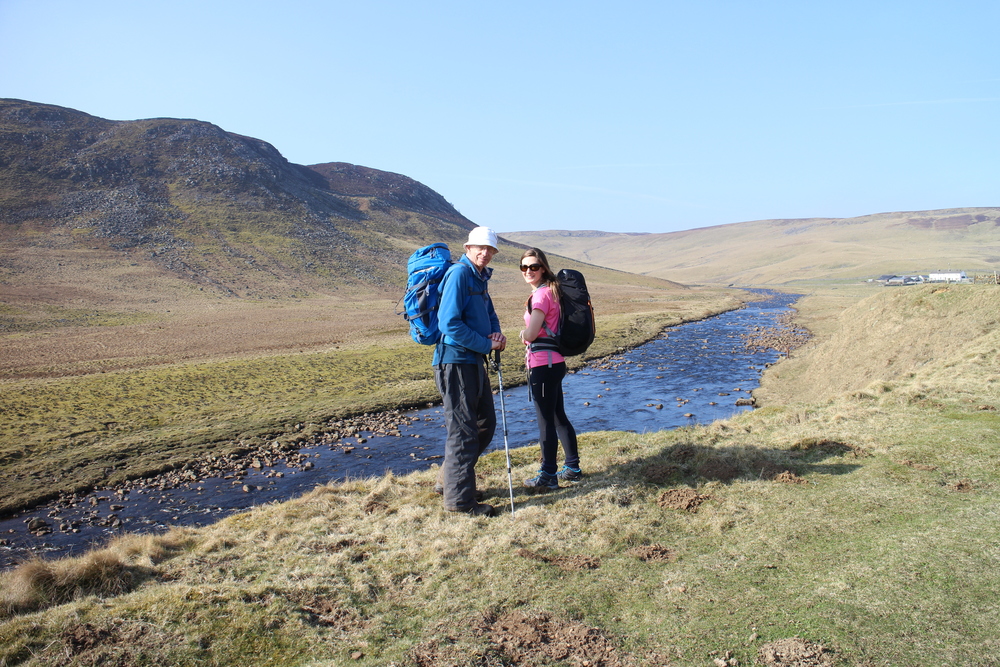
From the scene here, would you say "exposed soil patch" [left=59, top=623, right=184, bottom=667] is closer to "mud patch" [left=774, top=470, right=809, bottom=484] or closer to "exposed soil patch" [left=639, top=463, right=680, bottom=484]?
"exposed soil patch" [left=639, top=463, right=680, bottom=484]

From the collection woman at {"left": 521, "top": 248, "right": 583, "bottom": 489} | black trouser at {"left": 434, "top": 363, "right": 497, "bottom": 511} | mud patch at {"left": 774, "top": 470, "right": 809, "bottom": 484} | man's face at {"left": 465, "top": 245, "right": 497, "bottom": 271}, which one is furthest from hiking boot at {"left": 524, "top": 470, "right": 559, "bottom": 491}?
man's face at {"left": 465, "top": 245, "right": 497, "bottom": 271}

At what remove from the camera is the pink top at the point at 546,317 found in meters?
7.15

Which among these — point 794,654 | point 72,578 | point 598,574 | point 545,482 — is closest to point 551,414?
point 545,482

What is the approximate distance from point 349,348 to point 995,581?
3277 centimetres

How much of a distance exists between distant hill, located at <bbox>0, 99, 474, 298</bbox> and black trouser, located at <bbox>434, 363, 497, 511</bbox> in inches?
2685

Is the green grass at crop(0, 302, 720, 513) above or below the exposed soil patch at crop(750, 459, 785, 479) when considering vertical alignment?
below

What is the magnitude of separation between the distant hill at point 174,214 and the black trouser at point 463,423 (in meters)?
68.2

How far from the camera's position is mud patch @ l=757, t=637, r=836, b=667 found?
3.82 metres

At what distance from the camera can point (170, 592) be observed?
192 inches

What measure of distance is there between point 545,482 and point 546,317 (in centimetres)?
228

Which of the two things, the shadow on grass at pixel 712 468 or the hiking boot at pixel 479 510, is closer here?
the hiking boot at pixel 479 510

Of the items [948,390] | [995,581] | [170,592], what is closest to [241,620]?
[170,592]

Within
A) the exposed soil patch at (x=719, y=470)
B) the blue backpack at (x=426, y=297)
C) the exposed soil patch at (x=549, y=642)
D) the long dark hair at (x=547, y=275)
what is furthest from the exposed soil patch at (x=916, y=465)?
the blue backpack at (x=426, y=297)

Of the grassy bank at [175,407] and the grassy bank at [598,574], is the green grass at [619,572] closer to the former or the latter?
the grassy bank at [598,574]
